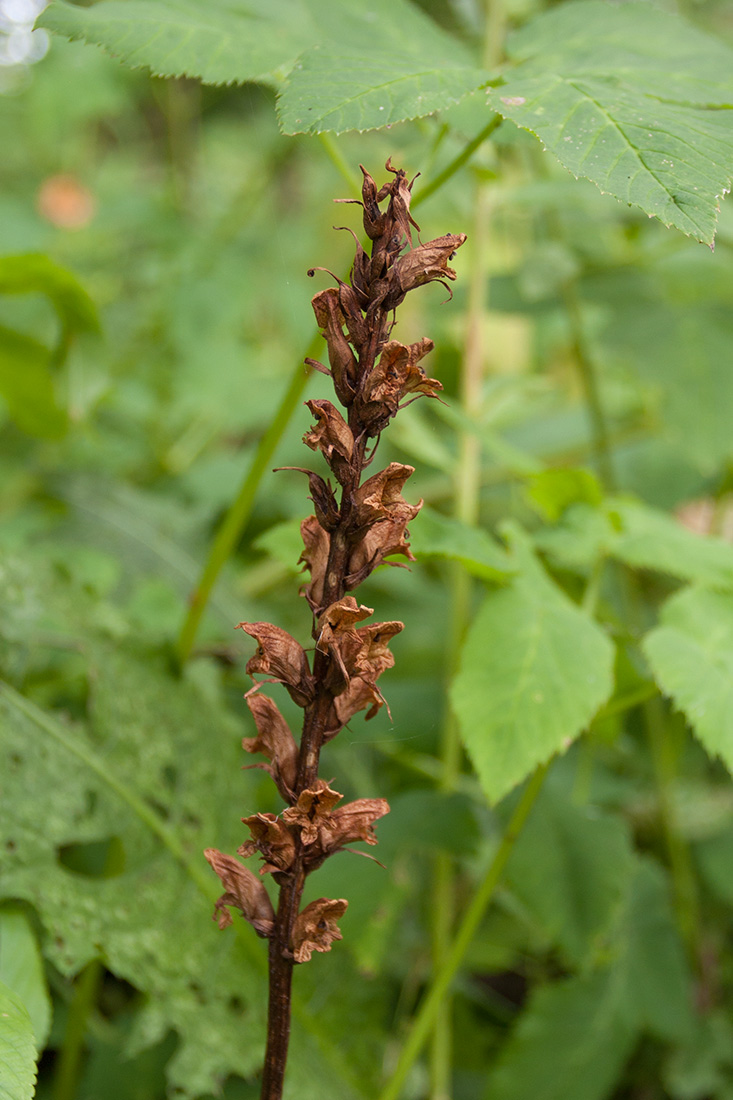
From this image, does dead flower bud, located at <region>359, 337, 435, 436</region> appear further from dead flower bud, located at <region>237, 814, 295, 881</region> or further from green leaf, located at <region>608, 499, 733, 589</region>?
green leaf, located at <region>608, 499, 733, 589</region>

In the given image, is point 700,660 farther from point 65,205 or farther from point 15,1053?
point 65,205

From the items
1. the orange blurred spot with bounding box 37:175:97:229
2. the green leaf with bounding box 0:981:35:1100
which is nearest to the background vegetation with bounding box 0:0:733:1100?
the green leaf with bounding box 0:981:35:1100

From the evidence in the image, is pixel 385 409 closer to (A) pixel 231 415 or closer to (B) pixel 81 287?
(B) pixel 81 287

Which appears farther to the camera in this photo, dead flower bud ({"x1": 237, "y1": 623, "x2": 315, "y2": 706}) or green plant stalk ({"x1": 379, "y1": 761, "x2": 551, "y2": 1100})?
green plant stalk ({"x1": 379, "y1": 761, "x2": 551, "y2": 1100})

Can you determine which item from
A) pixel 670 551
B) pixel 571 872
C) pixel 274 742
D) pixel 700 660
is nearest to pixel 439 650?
pixel 571 872

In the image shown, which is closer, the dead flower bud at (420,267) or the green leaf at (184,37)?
the dead flower bud at (420,267)

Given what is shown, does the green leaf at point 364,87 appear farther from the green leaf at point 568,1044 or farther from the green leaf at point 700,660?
the green leaf at point 568,1044

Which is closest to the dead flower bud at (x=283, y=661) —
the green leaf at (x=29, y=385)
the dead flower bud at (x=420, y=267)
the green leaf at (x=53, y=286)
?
the dead flower bud at (x=420, y=267)
